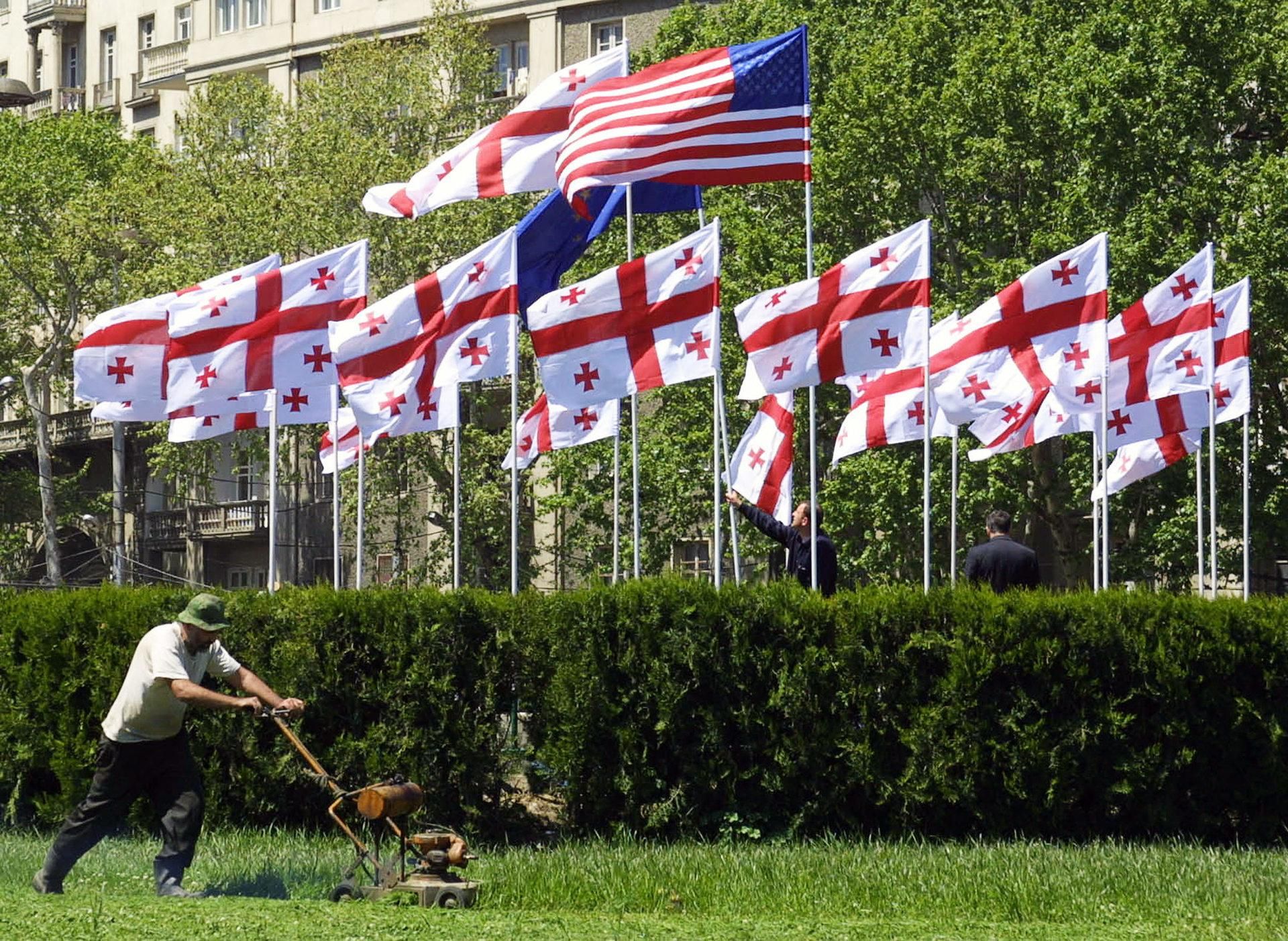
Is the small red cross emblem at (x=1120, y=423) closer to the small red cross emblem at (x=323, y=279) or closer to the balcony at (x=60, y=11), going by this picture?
the small red cross emblem at (x=323, y=279)

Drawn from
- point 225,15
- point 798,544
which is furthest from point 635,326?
point 225,15

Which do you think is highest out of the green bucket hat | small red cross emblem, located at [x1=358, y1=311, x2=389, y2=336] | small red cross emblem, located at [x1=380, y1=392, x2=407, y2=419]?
small red cross emblem, located at [x1=358, y1=311, x2=389, y2=336]

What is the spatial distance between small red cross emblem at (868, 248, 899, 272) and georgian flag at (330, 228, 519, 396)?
366 cm

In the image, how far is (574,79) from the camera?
2139 cm

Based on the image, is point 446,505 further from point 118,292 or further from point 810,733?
point 810,733

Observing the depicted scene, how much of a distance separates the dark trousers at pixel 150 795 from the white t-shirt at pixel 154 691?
88mm

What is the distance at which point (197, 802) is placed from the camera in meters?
11.9

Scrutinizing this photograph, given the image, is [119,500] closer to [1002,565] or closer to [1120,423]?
[1120,423]

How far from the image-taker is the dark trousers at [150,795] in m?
11.6

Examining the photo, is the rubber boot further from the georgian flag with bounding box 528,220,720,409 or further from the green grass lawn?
the georgian flag with bounding box 528,220,720,409

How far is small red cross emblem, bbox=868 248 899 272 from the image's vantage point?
1784 cm

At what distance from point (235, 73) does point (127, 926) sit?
52414 millimetres

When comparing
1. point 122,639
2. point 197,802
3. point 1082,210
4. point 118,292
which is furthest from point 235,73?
point 197,802

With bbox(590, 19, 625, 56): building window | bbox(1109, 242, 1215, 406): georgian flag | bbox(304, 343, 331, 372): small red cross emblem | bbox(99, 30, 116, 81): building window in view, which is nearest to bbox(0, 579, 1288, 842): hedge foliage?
bbox(304, 343, 331, 372): small red cross emblem
